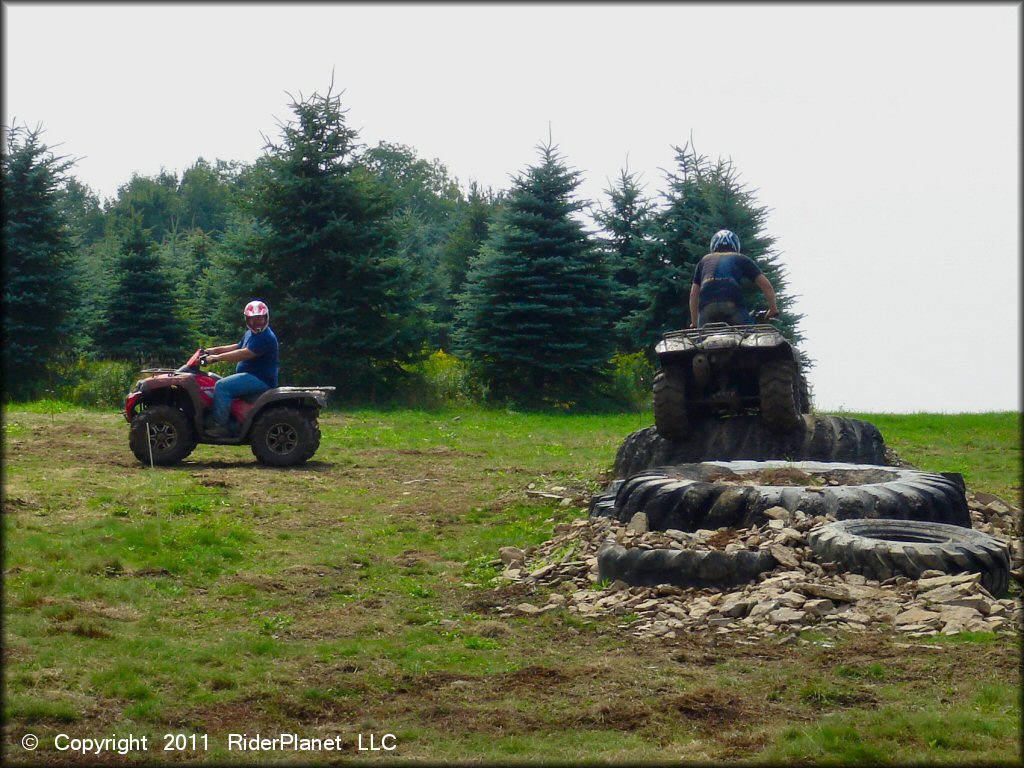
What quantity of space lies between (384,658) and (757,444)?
6252 millimetres

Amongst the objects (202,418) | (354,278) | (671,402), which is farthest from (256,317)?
(354,278)

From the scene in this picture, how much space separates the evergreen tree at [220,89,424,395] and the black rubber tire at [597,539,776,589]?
15022mm

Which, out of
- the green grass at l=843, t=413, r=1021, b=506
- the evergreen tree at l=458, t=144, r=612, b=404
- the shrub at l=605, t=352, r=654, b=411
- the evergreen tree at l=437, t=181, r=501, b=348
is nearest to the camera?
the green grass at l=843, t=413, r=1021, b=506

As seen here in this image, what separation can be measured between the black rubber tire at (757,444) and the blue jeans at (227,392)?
13.8ft

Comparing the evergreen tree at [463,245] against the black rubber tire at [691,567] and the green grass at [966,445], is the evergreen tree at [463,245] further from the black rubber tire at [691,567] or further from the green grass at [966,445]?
the black rubber tire at [691,567]

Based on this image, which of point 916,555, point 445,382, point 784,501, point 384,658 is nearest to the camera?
point 384,658

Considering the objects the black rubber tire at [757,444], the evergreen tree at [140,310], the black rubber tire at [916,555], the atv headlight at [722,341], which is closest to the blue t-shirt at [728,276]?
the atv headlight at [722,341]

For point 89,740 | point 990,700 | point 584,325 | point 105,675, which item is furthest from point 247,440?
point 584,325

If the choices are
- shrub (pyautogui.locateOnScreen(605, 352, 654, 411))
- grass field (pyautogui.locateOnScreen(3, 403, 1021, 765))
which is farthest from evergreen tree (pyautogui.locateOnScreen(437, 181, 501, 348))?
grass field (pyautogui.locateOnScreen(3, 403, 1021, 765))

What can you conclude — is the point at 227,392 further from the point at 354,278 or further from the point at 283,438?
the point at 354,278

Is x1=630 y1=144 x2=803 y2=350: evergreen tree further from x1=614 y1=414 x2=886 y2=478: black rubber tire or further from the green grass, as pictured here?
x1=614 y1=414 x2=886 y2=478: black rubber tire

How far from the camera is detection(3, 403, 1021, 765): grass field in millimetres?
4395

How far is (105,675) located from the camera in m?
5.16

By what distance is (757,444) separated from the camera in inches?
436
